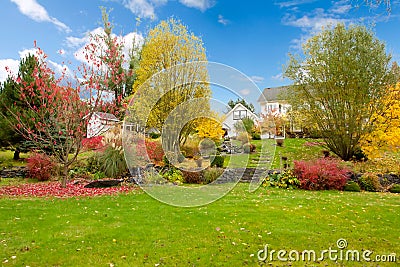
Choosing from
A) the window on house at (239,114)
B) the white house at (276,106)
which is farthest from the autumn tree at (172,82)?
the white house at (276,106)

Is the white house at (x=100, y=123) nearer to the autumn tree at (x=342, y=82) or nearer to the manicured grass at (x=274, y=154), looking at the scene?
the manicured grass at (x=274, y=154)

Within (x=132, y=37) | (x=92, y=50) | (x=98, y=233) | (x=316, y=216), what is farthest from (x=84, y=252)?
(x=132, y=37)

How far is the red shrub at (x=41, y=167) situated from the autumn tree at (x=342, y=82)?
40.9 ft

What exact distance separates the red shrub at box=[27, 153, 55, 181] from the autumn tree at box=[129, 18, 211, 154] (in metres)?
3.86

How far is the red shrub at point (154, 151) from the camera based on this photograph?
38.6 ft

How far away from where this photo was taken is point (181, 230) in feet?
15.7

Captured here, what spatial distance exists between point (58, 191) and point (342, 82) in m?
13.7

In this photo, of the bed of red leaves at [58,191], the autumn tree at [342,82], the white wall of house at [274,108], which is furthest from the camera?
the white wall of house at [274,108]

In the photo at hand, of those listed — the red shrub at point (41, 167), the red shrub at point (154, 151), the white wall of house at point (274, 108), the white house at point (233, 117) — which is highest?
the white wall of house at point (274, 108)

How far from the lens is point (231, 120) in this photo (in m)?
16.3

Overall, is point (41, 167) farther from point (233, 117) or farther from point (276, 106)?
point (276, 106)

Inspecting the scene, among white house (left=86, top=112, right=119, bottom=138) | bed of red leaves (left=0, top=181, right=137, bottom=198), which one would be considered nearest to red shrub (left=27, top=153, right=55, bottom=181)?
bed of red leaves (left=0, top=181, right=137, bottom=198)

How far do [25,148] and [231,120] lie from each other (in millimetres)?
10628

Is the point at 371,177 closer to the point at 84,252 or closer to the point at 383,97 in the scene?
the point at 383,97
